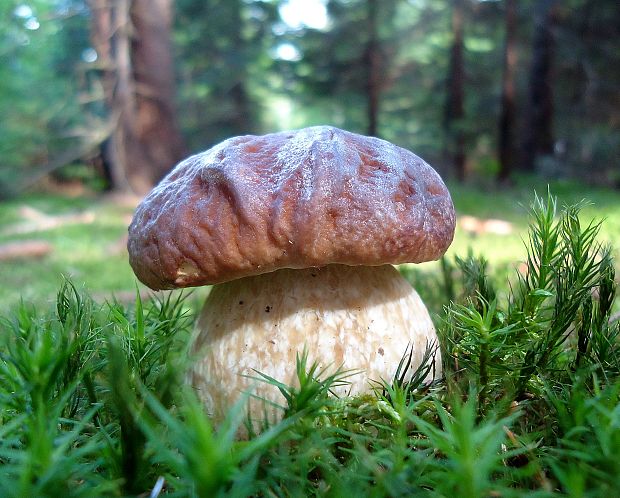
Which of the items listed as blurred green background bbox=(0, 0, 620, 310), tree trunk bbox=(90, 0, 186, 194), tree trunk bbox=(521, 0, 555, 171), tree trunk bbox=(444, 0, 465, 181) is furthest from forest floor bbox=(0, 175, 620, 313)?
tree trunk bbox=(444, 0, 465, 181)

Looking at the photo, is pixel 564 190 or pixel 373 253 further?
pixel 564 190

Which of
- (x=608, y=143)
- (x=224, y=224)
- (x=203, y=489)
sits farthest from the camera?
(x=608, y=143)

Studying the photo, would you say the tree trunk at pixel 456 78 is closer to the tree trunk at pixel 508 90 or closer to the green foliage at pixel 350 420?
the tree trunk at pixel 508 90

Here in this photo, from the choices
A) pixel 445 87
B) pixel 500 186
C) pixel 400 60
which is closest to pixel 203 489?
pixel 500 186

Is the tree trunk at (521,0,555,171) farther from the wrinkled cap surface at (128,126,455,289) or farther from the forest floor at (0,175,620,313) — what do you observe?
the wrinkled cap surface at (128,126,455,289)

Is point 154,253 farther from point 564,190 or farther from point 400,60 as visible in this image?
point 400,60

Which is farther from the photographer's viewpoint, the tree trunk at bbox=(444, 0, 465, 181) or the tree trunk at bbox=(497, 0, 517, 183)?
the tree trunk at bbox=(444, 0, 465, 181)
